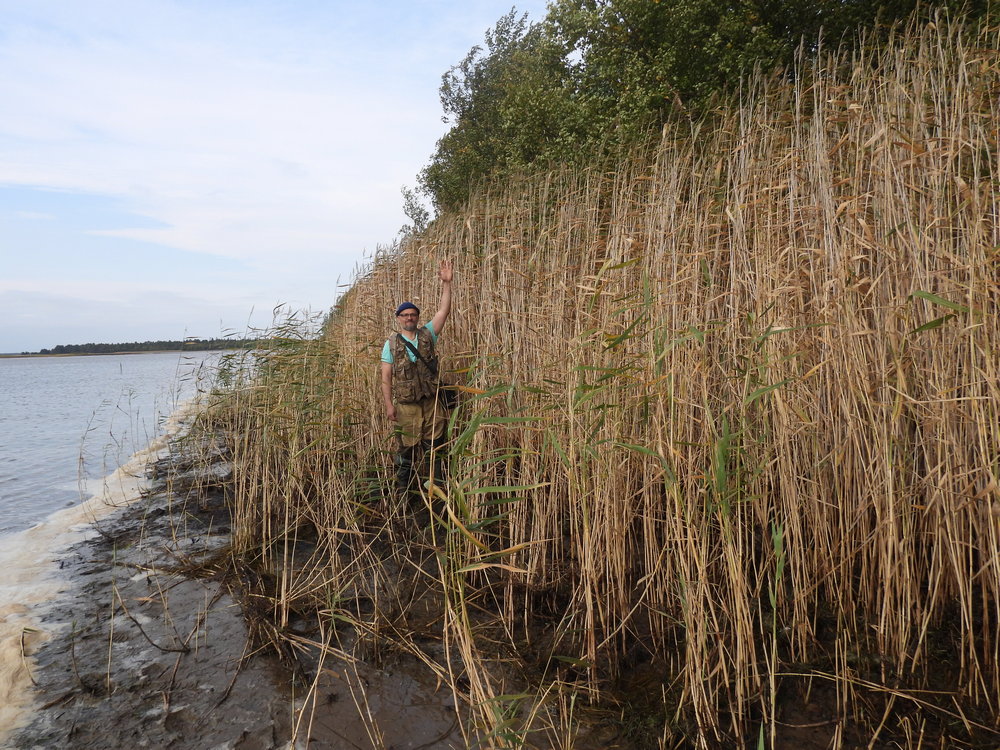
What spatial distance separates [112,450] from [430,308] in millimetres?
7044

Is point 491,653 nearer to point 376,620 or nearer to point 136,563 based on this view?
point 376,620

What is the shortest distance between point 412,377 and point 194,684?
2.43 meters

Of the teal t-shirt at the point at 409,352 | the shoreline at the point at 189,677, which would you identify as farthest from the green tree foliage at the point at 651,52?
the shoreline at the point at 189,677

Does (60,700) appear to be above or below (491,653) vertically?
below

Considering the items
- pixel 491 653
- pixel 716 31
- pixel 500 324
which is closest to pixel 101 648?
pixel 491 653

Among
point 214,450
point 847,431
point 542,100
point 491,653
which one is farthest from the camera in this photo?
point 542,100

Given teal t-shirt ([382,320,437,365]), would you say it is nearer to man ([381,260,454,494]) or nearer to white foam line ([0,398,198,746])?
man ([381,260,454,494])

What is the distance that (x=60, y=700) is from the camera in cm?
242

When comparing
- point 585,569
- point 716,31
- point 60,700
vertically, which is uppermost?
point 716,31

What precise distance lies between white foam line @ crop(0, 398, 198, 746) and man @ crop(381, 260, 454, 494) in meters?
2.33

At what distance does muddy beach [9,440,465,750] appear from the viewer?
218 cm

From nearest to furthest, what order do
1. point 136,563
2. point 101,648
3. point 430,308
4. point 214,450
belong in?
point 101,648 → point 136,563 → point 430,308 → point 214,450

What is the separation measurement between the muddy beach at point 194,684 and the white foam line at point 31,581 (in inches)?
2.1

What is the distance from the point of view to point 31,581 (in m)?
3.79
